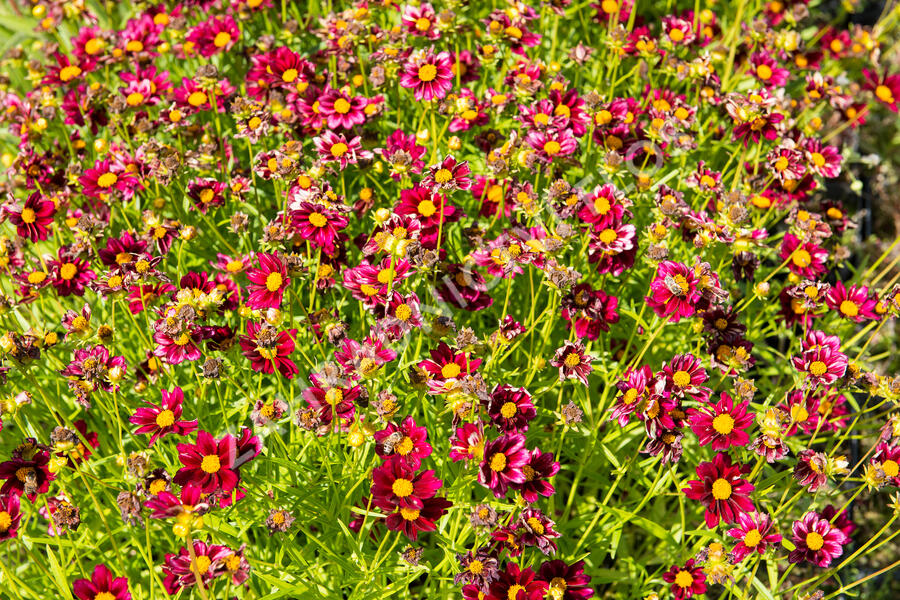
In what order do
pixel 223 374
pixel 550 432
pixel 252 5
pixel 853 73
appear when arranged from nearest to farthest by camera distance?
pixel 223 374
pixel 550 432
pixel 252 5
pixel 853 73

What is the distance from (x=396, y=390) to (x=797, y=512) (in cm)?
175

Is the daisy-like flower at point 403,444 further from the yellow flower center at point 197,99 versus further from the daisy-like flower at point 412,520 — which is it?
the yellow flower center at point 197,99

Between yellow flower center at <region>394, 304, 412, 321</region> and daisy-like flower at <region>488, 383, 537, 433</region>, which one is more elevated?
yellow flower center at <region>394, 304, 412, 321</region>

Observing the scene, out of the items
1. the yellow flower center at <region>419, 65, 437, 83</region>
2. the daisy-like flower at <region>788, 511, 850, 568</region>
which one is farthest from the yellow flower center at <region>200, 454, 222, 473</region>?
the daisy-like flower at <region>788, 511, 850, 568</region>

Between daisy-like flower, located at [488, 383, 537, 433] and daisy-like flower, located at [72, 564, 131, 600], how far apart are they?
3.60ft

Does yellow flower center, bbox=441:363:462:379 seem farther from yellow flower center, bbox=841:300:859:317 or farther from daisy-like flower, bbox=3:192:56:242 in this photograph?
daisy-like flower, bbox=3:192:56:242

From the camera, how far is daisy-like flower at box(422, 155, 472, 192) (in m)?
2.33

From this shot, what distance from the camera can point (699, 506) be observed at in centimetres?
288

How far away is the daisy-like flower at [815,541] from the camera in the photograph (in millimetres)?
2176

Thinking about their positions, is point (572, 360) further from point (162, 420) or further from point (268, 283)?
point (162, 420)

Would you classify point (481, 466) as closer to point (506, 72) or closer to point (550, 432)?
point (550, 432)

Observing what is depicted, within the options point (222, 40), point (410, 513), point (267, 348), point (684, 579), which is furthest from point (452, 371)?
point (222, 40)

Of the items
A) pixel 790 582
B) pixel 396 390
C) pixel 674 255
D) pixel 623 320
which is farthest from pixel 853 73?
pixel 396 390

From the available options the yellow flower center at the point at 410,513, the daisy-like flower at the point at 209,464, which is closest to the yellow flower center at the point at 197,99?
the daisy-like flower at the point at 209,464
